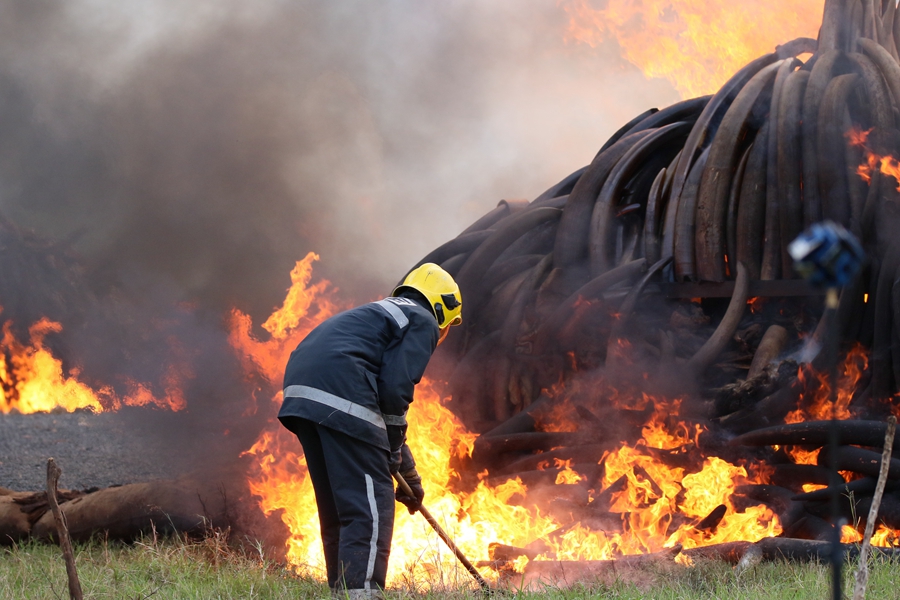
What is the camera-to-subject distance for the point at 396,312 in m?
4.22

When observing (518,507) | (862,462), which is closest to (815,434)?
(862,462)

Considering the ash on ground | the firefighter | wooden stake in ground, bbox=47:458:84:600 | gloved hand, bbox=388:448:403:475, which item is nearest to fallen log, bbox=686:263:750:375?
the firefighter

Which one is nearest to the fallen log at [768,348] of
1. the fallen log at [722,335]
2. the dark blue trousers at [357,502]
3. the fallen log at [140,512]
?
the fallen log at [722,335]

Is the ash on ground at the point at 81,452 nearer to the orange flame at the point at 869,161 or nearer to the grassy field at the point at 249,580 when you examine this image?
the grassy field at the point at 249,580

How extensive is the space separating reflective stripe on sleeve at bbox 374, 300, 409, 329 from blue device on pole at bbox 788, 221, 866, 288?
2861mm

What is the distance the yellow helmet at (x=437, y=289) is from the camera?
4469mm

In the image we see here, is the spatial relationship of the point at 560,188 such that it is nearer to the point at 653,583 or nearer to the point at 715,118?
the point at 715,118

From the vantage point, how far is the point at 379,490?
157 inches

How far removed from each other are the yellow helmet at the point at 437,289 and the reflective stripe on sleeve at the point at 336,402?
0.75 meters

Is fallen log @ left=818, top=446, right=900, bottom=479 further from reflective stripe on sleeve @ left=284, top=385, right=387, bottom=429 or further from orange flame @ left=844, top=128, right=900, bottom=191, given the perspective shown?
reflective stripe on sleeve @ left=284, top=385, right=387, bottom=429

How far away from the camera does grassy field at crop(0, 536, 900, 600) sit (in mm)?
3695

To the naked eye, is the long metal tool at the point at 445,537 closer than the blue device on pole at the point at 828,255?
No

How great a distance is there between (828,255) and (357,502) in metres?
2.93

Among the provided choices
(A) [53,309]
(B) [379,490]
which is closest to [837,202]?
(B) [379,490]
